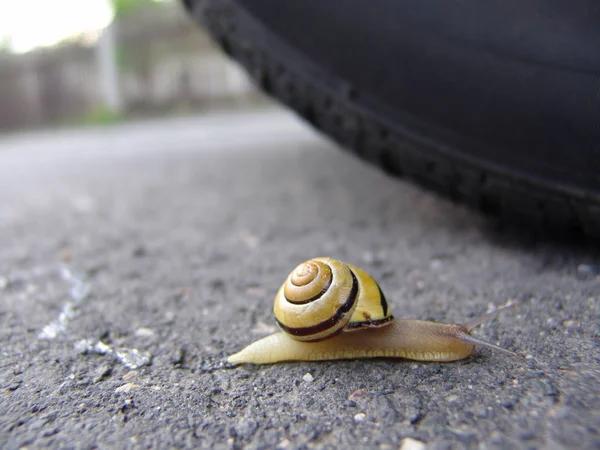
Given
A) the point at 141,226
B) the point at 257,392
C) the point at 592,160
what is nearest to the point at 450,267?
the point at 592,160

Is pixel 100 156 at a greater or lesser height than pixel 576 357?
lesser

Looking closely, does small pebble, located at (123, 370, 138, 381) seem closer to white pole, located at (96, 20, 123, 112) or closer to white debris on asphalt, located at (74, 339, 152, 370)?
white debris on asphalt, located at (74, 339, 152, 370)

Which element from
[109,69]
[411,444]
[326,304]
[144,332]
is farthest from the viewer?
[109,69]

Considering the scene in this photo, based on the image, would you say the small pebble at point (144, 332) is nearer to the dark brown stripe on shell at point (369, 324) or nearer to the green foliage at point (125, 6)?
the dark brown stripe on shell at point (369, 324)

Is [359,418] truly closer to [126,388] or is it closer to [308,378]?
[308,378]

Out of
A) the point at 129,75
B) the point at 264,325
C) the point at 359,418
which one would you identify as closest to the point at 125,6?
the point at 129,75

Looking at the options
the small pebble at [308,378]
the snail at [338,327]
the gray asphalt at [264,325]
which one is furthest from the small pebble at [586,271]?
the small pebble at [308,378]

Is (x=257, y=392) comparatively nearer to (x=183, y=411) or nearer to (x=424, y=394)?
(x=183, y=411)
